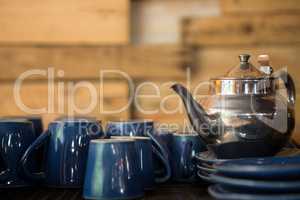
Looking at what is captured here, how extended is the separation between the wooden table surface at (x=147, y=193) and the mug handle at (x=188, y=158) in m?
0.05

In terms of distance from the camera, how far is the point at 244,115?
0.83 m

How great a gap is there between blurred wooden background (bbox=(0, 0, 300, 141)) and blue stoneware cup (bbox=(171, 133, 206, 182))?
0.83 m

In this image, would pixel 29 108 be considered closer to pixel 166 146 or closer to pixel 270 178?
pixel 166 146

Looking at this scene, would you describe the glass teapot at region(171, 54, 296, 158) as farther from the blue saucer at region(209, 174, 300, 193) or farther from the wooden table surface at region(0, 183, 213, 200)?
the blue saucer at region(209, 174, 300, 193)

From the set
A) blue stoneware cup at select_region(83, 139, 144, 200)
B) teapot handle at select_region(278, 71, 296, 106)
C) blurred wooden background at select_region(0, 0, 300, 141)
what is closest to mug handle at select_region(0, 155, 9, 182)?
blue stoneware cup at select_region(83, 139, 144, 200)

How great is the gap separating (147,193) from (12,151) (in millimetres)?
250

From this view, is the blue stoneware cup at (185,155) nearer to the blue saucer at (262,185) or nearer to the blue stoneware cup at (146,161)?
the blue stoneware cup at (146,161)

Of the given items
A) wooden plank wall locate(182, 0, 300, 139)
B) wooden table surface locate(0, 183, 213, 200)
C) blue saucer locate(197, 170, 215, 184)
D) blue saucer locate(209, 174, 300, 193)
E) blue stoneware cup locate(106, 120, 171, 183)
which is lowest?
wooden table surface locate(0, 183, 213, 200)

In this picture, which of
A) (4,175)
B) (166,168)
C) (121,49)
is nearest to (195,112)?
(166,168)

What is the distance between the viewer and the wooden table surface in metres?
0.75

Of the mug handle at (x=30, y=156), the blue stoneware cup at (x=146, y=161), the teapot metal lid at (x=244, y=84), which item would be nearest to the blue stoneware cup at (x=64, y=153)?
the mug handle at (x=30, y=156)

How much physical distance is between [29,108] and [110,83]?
31 cm

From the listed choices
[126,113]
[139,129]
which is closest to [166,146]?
[139,129]

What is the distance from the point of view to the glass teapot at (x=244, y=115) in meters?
0.83
